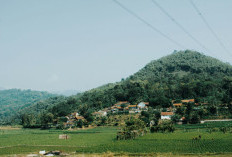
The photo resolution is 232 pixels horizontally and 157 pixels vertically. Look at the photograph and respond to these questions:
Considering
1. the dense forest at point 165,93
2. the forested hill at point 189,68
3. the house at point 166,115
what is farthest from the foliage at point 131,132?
the forested hill at point 189,68

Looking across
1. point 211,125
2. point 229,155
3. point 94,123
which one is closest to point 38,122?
point 94,123

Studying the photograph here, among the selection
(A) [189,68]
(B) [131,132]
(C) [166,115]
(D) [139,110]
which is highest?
(A) [189,68]

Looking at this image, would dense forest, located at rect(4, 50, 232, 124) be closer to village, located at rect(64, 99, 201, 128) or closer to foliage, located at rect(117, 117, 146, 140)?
village, located at rect(64, 99, 201, 128)

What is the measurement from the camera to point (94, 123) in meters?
77.6

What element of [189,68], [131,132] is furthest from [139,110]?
[189,68]

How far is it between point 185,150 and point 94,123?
49291 mm

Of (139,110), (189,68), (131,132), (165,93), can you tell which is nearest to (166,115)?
(139,110)

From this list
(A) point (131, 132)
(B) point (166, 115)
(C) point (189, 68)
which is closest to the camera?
(A) point (131, 132)

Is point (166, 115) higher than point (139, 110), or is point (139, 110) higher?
point (139, 110)

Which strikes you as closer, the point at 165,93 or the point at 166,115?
the point at 166,115

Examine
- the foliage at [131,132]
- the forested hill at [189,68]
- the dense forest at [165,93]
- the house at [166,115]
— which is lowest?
the foliage at [131,132]

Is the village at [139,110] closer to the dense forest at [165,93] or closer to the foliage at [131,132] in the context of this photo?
the dense forest at [165,93]

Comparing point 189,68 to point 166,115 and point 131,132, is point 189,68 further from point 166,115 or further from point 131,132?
point 131,132

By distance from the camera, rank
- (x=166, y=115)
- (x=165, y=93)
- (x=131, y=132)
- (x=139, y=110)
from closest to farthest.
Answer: (x=131, y=132)
(x=166, y=115)
(x=139, y=110)
(x=165, y=93)
